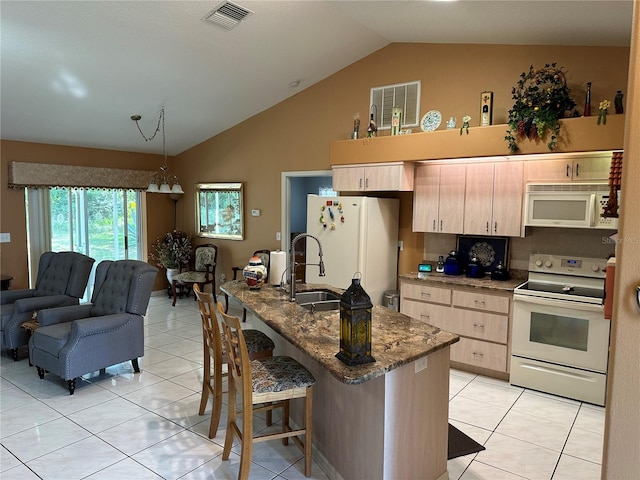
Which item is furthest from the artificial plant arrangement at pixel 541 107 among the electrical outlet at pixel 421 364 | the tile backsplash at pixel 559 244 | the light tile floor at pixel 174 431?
the electrical outlet at pixel 421 364

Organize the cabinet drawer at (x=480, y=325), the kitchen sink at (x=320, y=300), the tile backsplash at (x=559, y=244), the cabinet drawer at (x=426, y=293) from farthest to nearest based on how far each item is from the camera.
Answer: the cabinet drawer at (x=426, y=293), the cabinet drawer at (x=480, y=325), the tile backsplash at (x=559, y=244), the kitchen sink at (x=320, y=300)

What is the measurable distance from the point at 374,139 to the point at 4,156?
16.0 feet

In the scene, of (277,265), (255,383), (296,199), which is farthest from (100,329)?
(296,199)

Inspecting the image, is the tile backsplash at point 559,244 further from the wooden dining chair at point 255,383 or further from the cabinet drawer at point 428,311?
the wooden dining chair at point 255,383

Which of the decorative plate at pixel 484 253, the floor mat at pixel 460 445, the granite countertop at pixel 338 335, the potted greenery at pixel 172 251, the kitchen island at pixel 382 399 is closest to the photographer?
the granite countertop at pixel 338 335

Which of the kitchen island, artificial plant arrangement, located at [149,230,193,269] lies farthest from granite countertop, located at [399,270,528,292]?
artificial plant arrangement, located at [149,230,193,269]

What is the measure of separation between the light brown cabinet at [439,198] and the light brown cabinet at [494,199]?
0.09m

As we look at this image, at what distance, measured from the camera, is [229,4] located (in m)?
3.66

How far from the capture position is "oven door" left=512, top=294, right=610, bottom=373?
354 cm

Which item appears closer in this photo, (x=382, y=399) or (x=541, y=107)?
(x=382, y=399)

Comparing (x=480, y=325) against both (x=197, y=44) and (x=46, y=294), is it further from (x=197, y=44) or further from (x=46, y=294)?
(x=46, y=294)

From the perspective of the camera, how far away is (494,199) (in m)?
4.17

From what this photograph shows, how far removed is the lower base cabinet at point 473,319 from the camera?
4.02 meters

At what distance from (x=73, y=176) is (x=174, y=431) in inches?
183
